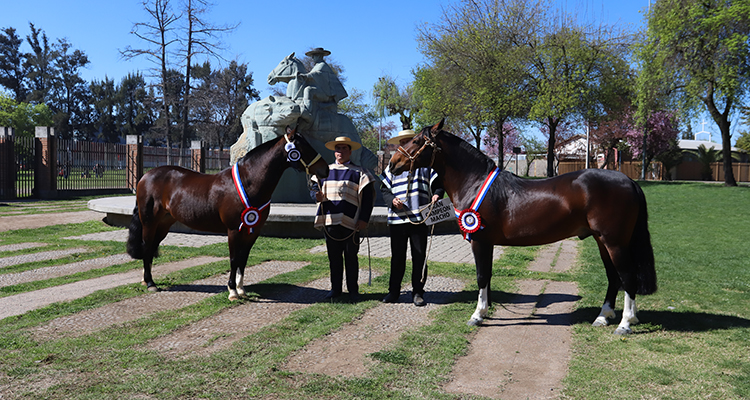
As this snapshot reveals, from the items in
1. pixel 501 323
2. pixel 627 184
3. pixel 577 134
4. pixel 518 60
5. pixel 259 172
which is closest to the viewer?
pixel 627 184

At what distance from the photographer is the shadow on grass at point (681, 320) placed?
4.71 metres

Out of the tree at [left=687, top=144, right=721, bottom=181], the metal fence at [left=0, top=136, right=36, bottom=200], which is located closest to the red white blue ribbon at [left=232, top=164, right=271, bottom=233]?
the metal fence at [left=0, top=136, right=36, bottom=200]

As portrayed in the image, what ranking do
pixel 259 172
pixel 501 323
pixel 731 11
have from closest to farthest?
pixel 501 323
pixel 259 172
pixel 731 11

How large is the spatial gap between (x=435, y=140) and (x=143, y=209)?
11.7 ft

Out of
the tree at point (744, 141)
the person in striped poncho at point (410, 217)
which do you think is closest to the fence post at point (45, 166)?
the person in striped poncho at point (410, 217)

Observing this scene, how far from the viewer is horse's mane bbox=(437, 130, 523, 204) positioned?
16.1 feet

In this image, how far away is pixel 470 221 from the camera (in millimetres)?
4895

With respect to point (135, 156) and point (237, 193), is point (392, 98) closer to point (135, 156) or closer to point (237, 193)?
point (135, 156)

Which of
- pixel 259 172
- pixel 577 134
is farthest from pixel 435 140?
pixel 577 134

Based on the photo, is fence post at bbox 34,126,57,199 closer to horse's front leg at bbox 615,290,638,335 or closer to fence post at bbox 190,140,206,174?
fence post at bbox 190,140,206,174

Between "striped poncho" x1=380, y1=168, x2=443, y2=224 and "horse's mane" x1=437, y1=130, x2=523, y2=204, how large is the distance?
1.99 ft

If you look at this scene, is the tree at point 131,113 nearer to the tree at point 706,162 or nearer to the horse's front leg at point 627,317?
the tree at point 706,162

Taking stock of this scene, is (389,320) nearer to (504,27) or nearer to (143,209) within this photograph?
(143,209)

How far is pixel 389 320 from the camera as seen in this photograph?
197 inches
